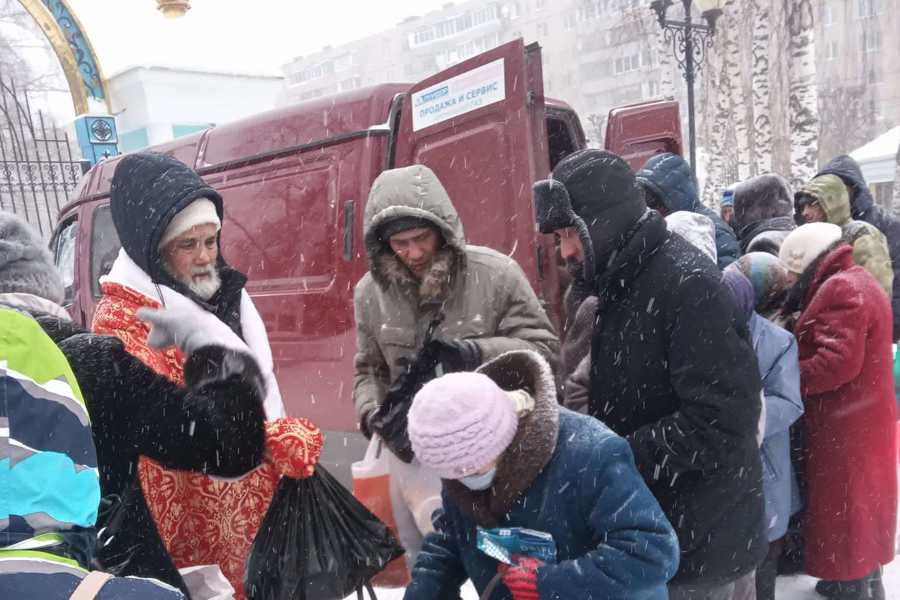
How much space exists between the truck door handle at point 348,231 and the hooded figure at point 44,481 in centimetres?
306

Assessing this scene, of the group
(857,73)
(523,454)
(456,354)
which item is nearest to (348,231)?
(456,354)

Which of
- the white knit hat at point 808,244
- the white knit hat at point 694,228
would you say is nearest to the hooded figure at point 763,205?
the white knit hat at point 808,244

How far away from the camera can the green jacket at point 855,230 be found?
141 inches

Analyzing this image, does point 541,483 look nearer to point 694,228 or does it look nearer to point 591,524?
point 591,524

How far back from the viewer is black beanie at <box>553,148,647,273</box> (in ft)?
A: 5.79

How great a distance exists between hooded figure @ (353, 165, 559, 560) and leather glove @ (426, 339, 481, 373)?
5.4 inches

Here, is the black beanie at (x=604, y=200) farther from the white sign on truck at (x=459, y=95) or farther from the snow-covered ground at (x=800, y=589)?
the snow-covered ground at (x=800, y=589)

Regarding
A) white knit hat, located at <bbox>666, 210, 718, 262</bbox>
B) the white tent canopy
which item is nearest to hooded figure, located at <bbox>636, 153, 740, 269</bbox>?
white knit hat, located at <bbox>666, 210, 718, 262</bbox>

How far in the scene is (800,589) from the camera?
3174 millimetres

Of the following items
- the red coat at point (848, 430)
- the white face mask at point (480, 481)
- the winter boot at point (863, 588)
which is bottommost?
the winter boot at point (863, 588)

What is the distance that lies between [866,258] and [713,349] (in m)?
2.51

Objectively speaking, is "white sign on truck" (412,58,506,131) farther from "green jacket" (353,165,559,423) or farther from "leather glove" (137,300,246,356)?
"leather glove" (137,300,246,356)

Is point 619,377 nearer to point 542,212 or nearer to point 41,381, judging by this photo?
point 542,212

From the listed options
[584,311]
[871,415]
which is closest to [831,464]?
[871,415]
